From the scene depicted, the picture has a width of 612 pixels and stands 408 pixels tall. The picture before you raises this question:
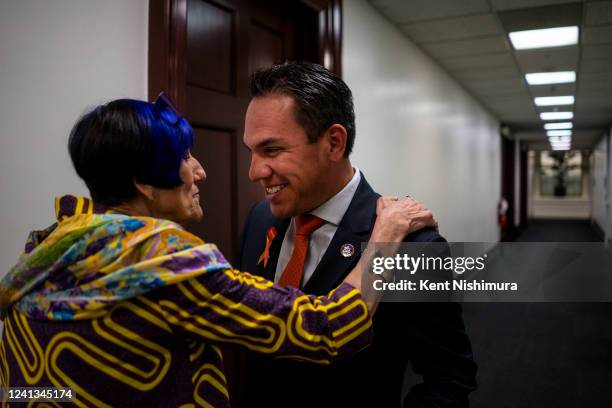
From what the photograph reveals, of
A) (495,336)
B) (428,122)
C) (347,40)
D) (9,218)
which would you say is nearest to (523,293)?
(495,336)

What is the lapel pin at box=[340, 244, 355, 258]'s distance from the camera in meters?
1.12

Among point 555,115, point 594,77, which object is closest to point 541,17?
point 594,77

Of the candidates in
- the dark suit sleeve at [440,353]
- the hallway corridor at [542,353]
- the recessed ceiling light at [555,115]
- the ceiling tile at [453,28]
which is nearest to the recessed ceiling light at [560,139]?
the recessed ceiling light at [555,115]

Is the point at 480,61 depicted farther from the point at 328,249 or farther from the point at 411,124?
the point at 328,249

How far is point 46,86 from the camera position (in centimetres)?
139

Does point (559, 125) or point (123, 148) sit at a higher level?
point (559, 125)

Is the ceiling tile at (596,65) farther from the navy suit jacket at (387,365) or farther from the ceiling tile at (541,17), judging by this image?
the navy suit jacket at (387,365)

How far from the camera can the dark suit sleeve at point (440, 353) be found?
3.43 ft

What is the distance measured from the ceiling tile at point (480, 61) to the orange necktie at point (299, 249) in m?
4.05

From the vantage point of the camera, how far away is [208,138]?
2064 millimetres

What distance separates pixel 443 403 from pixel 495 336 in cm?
329

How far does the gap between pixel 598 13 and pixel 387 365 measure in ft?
11.0

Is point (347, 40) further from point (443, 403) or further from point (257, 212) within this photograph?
point (443, 403)

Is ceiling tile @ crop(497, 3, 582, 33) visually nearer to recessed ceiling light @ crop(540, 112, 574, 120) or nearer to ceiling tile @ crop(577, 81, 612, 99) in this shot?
ceiling tile @ crop(577, 81, 612, 99)
